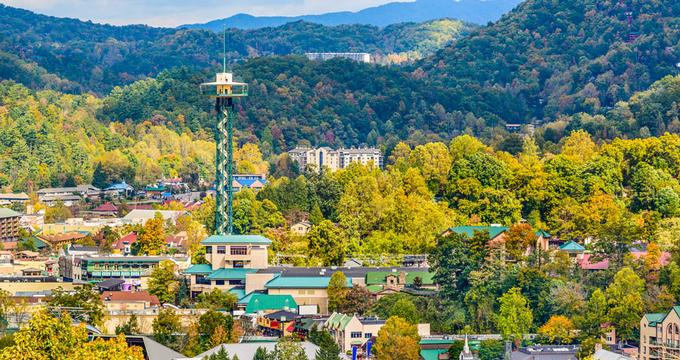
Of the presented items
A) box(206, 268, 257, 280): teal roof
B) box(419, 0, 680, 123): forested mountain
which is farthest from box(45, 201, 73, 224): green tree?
box(419, 0, 680, 123): forested mountain

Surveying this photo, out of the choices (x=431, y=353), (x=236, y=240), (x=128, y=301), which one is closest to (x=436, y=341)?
(x=431, y=353)

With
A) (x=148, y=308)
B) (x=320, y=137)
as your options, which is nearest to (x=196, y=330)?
(x=148, y=308)

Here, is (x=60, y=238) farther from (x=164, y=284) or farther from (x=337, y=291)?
(x=337, y=291)

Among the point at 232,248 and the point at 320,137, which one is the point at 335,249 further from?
the point at 320,137

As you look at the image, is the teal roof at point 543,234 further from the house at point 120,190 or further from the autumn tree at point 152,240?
the house at point 120,190

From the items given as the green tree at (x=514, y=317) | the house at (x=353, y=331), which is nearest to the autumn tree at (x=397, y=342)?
the house at (x=353, y=331)

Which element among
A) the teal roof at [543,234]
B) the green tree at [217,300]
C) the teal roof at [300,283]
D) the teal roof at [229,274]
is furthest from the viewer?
the teal roof at [543,234]
